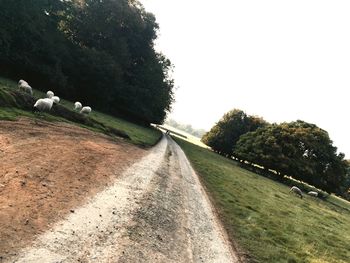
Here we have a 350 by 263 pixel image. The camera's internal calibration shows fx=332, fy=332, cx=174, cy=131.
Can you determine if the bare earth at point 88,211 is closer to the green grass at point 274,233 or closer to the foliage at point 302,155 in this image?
the green grass at point 274,233

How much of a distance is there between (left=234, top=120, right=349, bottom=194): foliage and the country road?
51965 mm

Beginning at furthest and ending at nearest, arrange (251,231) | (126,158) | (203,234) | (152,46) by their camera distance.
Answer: (152,46) → (126,158) → (251,231) → (203,234)

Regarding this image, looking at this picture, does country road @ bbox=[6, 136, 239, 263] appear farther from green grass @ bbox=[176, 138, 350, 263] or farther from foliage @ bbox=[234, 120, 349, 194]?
foliage @ bbox=[234, 120, 349, 194]

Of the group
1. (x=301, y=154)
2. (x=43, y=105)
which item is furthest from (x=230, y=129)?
(x=43, y=105)

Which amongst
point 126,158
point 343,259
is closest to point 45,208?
point 126,158

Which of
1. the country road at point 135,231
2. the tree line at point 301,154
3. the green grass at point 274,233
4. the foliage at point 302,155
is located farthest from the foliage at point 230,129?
the country road at point 135,231

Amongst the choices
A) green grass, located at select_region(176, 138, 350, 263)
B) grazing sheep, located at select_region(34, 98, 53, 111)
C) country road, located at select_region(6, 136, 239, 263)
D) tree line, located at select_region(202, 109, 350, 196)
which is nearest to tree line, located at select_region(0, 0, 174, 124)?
grazing sheep, located at select_region(34, 98, 53, 111)

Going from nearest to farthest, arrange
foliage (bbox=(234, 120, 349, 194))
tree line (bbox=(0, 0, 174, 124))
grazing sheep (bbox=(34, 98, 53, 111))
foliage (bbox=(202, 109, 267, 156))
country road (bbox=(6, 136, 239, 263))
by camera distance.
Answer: country road (bbox=(6, 136, 239, 263)) < grazing sheep (bbox=(34, 98, 53, 111)) < tree line (bbox=(0, 0, 174, 124)) < foliage (bbox=(234, 120, 349, 194)) < foliage (bbox=(202, 109, 267, 156))

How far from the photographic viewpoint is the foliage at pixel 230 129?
11088cm

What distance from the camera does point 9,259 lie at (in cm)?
736

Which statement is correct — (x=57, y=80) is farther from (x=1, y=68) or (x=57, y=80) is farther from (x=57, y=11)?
(x=57, y=11)

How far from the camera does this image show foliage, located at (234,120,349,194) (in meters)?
67.3

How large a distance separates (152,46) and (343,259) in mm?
70914

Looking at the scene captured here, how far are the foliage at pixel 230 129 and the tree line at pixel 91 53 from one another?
2914 cm
